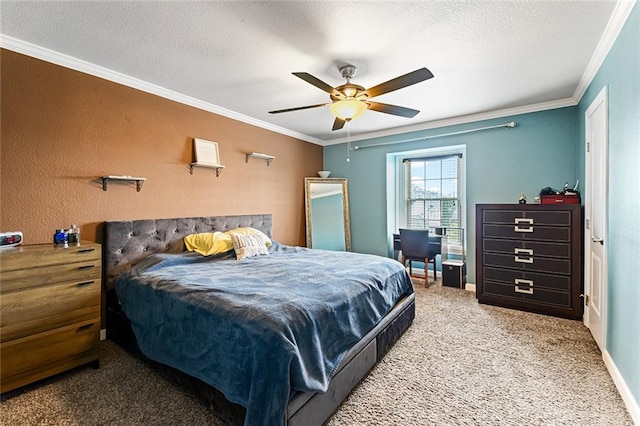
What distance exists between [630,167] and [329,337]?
2194mm

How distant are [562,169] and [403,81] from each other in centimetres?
280

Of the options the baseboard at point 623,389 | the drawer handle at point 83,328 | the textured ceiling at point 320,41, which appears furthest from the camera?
the drawer handle at point 83,328

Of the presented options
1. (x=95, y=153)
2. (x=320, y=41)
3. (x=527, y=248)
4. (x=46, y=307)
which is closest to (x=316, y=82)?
(x=320, y=41)

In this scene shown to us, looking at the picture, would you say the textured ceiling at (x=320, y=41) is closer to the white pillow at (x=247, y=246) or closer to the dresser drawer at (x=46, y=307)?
the white pillow at (x=247, y=246)

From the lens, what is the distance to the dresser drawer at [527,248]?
3168 mm

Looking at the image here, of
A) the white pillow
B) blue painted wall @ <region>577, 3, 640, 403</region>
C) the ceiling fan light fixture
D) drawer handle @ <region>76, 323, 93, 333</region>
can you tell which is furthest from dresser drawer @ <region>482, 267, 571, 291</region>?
drawer handle @ <region>76, 323, 93, 333</region>

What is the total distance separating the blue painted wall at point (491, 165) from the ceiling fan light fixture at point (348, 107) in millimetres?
2498

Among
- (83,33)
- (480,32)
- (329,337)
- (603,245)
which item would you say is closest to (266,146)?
(83,33)

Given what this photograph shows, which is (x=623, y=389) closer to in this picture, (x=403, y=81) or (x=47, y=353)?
(x=403, y=81)

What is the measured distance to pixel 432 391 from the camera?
1948 millimetres

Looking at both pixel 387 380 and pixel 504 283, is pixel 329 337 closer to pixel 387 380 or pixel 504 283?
pixel 387 380

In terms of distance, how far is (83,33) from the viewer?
2.17 meters

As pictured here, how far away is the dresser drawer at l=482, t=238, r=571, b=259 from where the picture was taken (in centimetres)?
317

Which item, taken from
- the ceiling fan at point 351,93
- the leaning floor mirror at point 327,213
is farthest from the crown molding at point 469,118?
the ceiling fan at point 351,93
